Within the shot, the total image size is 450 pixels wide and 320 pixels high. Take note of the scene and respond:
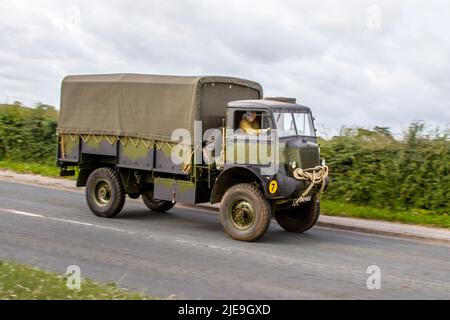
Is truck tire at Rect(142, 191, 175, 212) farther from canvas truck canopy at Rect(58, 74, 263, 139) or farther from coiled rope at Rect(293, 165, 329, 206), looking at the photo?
coiled rope at Rect(293, 165, 329, 206)

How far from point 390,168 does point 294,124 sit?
510 cm

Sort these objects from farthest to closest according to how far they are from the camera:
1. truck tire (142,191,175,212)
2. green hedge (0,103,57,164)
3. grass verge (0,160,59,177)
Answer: green hedge (0,103,57,164)
grass verge (0,160,59,177)
truck tire (142,191,175,212)

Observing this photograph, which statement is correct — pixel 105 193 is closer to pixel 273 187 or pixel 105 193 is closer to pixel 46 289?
pixel 273 187

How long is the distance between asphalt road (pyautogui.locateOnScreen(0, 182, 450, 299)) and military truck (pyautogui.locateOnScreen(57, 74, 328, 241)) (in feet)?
2.26

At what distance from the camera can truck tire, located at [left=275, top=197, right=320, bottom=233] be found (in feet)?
44.8

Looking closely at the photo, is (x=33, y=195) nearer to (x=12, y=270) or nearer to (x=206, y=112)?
(x=206, y=112)

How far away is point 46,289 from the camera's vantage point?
25.6 feet

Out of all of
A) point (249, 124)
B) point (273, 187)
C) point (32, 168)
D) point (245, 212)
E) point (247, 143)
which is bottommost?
point (245, 212)

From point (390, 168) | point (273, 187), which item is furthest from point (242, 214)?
point (390, 168)

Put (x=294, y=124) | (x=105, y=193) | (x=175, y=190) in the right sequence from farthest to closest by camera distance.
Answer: (x=105, y=193), (x=175, y=190), (x=294, y=124)

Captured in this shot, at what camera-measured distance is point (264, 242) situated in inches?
500

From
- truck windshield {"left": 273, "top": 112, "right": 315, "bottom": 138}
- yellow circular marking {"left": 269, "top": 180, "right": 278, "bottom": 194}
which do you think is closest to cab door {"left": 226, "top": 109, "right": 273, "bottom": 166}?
truck windshield {"left": 273, "top": 112, "right": 315, "bottom": 138}

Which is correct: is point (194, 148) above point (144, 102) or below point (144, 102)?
below

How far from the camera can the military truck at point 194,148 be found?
1245cm
